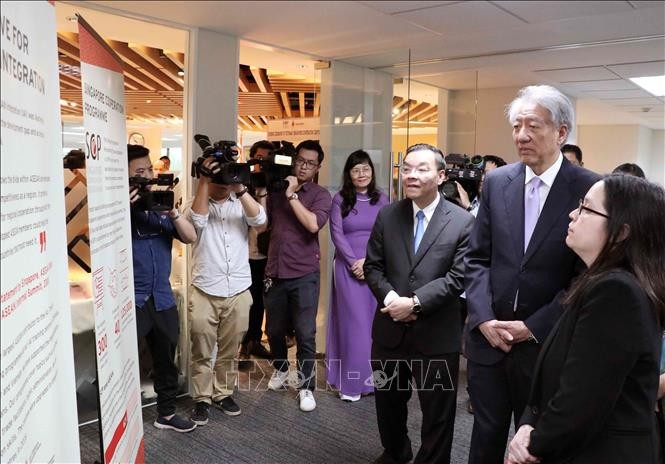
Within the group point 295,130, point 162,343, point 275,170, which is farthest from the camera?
point 295,130

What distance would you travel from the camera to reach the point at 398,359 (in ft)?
7.93

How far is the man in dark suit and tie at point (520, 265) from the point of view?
185 cm

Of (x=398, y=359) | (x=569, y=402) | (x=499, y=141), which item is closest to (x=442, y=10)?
(x=398, y=359)

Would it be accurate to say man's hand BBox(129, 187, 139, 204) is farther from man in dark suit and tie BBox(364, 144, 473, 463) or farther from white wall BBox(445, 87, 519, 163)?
white wall BBox(445, 87, 519, 163)

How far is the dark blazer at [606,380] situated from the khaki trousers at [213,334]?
205 cm

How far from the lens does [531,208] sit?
6.35 ft

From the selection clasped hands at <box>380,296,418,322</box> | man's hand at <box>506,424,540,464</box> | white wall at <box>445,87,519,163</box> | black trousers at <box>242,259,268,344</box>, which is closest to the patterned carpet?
black trousers at <box>242,259,268,344</box>

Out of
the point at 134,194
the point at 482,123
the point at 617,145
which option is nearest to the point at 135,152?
the point at 134,194

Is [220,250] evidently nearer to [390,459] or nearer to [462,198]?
[390,459]

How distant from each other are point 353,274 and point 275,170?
824 millimetres

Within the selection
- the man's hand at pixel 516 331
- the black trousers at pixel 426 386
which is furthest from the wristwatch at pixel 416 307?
the man's hand at pixel 516 331

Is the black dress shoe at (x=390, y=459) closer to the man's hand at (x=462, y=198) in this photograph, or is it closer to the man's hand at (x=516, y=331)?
the man's hand at (x=516, y=331)

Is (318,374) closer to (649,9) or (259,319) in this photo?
(259,319)

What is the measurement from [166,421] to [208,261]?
0.92 meters
